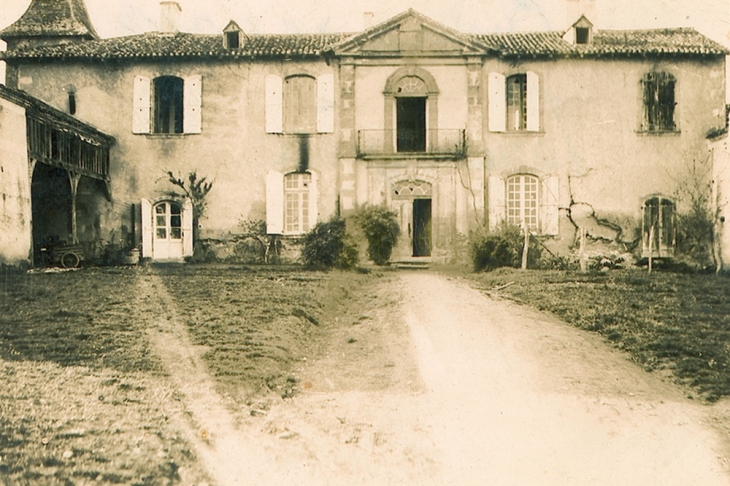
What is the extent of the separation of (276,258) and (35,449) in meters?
7.53

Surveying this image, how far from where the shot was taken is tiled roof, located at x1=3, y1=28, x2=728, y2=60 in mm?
10523

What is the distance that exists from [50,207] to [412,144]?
756 cm

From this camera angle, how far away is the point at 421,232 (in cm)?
1222

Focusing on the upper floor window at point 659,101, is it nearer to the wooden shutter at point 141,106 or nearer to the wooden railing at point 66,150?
the wooden shutter at point 141,106

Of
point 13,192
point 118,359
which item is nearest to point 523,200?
point 118,359

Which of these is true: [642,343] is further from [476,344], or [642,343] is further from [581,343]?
[476,344]

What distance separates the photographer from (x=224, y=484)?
4.50 meters

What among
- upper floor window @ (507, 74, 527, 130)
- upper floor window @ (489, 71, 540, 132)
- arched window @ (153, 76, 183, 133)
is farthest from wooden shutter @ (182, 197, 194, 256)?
upper floor window @ (507, 74, 527, 130)

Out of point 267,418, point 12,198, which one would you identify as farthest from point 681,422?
point 12,198

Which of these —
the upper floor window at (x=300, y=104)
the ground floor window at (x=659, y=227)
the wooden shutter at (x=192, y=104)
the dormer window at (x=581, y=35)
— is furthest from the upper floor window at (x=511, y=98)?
the wooden shutter at (x=192, y=104)

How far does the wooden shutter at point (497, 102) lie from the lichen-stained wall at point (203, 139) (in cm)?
374

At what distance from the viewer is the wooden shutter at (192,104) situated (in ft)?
40.4

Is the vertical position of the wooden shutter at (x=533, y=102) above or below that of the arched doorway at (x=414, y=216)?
above

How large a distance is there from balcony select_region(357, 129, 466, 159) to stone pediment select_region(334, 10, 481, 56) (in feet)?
5.60
